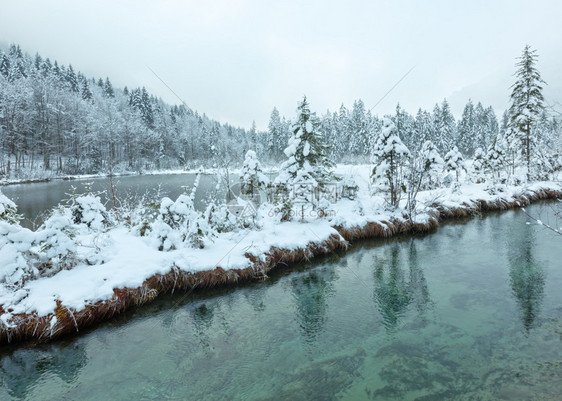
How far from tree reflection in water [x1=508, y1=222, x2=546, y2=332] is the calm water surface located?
0.06 m

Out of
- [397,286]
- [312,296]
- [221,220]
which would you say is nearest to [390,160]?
[397,286]

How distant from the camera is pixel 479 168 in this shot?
97.8 ft

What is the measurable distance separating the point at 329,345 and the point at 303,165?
9874mm

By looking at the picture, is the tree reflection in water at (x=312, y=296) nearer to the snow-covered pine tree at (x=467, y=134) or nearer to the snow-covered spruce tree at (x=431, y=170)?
the snow-covered spruce tree at (x=431, y=170)

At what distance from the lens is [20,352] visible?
579 cm

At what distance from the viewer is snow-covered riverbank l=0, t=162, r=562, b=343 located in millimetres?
6215

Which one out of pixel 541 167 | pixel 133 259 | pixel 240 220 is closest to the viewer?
pixel 133 259

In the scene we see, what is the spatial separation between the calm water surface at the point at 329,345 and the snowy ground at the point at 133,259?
84 cm

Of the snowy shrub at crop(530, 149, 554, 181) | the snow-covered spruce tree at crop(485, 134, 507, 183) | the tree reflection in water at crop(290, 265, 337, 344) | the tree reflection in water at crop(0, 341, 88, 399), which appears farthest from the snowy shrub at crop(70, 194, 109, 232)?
the snowy shrub at crop(530, 149, 554, 181)

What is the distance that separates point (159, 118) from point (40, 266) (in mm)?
79236

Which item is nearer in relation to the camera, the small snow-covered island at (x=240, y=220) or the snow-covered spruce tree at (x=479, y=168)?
the small snow-covered island at (x=240, y=220)

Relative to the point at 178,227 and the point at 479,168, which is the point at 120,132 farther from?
the point at 479,168

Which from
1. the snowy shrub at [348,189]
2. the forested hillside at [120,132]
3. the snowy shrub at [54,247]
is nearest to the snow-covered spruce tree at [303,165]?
the snowy shrub at [348,189]

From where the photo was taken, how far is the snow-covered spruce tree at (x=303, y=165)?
13.9m
